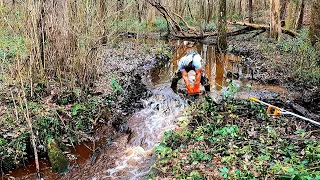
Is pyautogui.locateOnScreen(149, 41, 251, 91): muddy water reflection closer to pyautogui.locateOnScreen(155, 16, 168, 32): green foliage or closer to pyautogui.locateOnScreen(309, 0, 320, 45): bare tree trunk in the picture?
pyautogui.locateOnScreen(309, 0, 320, 45): bare tree trunk

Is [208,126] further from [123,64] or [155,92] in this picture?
[123,64]

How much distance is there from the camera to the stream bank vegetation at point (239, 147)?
4125 mm

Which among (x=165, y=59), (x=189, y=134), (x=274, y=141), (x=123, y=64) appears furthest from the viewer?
(x=165, y=59)

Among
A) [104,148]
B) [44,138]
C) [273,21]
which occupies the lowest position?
[104,148]

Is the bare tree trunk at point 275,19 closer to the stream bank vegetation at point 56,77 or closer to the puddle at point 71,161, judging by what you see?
the stream bank vegetation at point 56,77

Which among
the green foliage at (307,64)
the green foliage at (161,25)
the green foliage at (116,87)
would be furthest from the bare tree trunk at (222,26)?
the green foliage at (161,25)

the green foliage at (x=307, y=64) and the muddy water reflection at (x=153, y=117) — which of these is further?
the green foliage at (x=307, y=64)

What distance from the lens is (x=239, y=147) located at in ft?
16.3

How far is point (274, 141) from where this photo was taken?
16.6 ft

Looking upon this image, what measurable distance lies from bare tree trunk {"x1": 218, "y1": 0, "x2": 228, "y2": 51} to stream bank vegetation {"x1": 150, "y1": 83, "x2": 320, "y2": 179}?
9149mm

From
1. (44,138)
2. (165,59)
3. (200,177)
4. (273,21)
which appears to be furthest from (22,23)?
(273,21)

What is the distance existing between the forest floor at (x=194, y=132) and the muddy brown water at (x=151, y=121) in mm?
193

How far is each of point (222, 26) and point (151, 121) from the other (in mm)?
9219

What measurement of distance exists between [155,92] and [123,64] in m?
2.86
